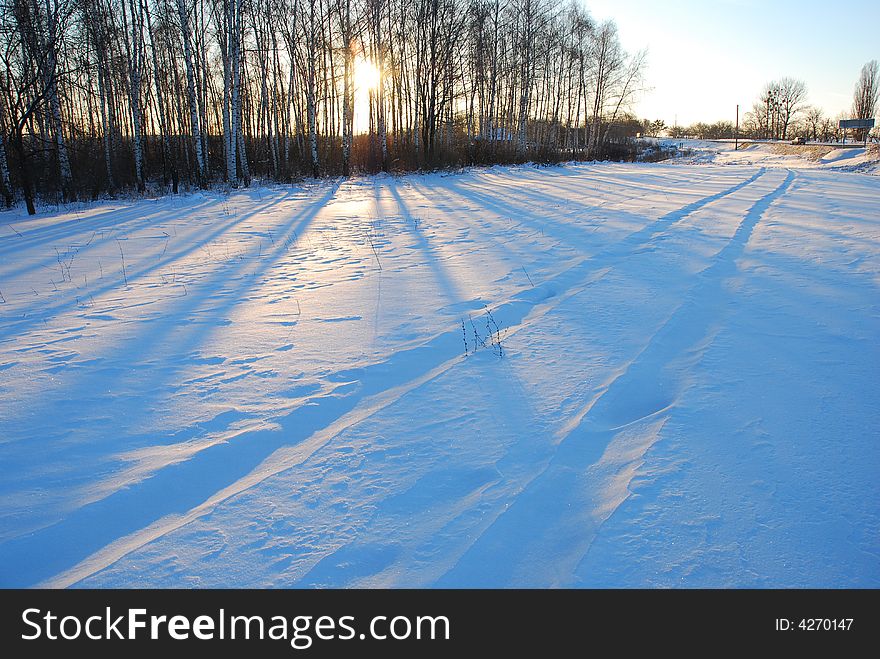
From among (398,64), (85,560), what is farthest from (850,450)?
(398,64)

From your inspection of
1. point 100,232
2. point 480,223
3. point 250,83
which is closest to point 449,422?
point 480,223

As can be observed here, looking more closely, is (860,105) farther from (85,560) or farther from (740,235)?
(85,560)

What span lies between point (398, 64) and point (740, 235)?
79.9 ft

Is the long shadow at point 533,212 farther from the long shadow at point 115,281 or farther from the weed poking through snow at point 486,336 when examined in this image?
the long shadow at point 115,281

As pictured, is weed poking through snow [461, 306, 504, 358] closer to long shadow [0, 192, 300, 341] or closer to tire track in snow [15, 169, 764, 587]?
tire track in snow [15, 169, 764, 587]

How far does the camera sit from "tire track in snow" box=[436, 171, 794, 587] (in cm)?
180

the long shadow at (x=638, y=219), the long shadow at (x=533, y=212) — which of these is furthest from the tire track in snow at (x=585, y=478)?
the long shadow at (x=533, y=212)

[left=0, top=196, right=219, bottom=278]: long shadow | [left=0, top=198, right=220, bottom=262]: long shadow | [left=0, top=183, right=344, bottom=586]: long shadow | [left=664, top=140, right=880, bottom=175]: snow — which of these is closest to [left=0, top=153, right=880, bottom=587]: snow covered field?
[left=0, top=183, right=344, bottom=586]: long shadow

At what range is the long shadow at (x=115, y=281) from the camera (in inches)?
168

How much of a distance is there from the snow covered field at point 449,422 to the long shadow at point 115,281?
61mm

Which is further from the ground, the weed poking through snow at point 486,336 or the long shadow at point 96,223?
the long shadow at point 96,223

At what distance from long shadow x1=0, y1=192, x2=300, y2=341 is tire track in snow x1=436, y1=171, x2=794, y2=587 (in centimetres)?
440

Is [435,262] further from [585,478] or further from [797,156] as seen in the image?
[797,156]
